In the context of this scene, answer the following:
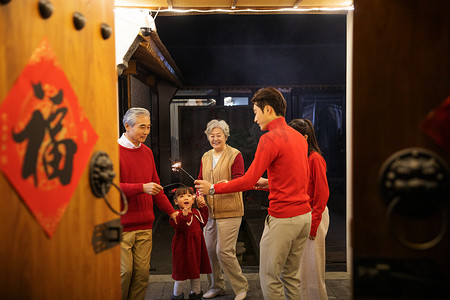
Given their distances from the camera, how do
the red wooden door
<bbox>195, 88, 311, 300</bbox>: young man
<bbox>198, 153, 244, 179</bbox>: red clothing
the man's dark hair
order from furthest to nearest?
<bbox>198, 153, 244, 179</bbox>: red clothing → the man's dark hair → <bbox>195, 88, 311, 300</bbox>: young man → the red wooden door

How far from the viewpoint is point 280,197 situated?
342 cm

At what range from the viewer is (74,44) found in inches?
69.0

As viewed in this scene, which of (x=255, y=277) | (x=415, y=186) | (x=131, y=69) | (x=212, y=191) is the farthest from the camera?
(x=131, y=69)

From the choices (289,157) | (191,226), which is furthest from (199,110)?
(289,157)

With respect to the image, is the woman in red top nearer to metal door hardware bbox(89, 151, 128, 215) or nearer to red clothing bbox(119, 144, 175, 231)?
red clothing bbox(119, 144, 175, 231)

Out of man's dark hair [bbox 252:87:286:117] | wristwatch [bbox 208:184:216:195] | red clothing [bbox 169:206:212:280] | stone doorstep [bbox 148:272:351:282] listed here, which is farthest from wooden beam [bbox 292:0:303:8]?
stone doorstep [bbox 148:272:351:282]

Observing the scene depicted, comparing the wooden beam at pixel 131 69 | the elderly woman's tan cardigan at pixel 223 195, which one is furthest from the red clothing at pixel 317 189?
the wooden beam at pixel 131 69

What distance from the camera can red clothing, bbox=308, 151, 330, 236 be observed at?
386 cm

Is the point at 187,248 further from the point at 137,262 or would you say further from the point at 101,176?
the point at 101,176

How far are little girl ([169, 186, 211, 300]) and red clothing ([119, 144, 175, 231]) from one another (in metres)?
0.74

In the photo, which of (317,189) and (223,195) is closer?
(317,189)

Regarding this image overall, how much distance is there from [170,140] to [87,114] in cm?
1105

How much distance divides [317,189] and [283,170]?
70 centimetres

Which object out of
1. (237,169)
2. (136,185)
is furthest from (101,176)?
(237,169)
